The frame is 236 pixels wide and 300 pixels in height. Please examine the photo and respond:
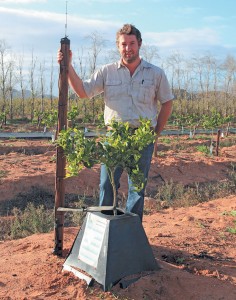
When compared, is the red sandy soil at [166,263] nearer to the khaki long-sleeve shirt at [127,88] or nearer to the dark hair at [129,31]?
the khaki long-sleeve shirt at [127,88]

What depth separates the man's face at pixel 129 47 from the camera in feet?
11.9

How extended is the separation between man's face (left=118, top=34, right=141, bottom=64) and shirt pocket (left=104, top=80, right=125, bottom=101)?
217 millimetres

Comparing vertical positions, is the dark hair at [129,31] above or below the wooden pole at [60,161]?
above

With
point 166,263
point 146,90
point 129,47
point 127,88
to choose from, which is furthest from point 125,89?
point 166,263

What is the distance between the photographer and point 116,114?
3869 mm

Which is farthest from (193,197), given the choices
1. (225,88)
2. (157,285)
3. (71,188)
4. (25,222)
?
(225,88)

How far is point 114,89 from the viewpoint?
12.6 feet

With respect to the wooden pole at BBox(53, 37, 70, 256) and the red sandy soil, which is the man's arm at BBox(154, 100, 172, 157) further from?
the red sandy soil

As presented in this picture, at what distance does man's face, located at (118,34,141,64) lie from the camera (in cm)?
362

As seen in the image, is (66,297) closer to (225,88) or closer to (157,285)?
(157,285)

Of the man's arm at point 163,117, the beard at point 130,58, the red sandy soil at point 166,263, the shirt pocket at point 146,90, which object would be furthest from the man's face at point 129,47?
the red sandy soil at point 166,263

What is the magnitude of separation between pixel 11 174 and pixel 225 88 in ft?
102

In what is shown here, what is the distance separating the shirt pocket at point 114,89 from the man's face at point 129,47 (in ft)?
0.71

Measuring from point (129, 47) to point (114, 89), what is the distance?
1.33 ft
